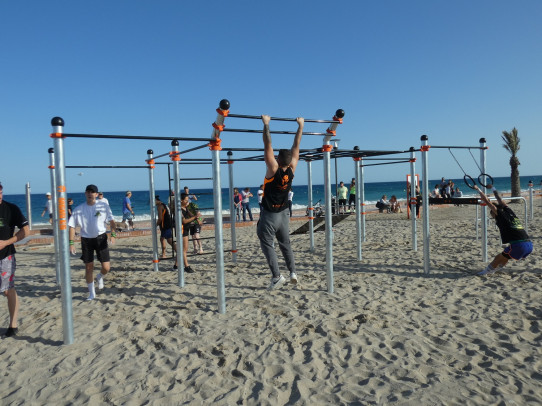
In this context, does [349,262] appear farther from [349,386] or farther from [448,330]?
[349,386]

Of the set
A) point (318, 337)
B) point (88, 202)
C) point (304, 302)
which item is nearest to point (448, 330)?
point (318, 337)

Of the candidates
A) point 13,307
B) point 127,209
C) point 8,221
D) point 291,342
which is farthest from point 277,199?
point 127,209

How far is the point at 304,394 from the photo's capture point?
2.51 metres

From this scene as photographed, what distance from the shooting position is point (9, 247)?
368 cm

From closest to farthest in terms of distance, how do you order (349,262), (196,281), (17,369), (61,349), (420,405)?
(420,405) → (17,369) → (61,349) → (196,281) → (349,262)

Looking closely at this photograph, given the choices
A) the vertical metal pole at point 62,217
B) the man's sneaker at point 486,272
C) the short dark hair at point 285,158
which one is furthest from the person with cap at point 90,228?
the man's sneaker at point 486,272

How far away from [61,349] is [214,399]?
1749mm

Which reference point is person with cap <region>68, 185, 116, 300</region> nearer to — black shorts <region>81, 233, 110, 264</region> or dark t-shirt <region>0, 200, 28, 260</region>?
black shorts <region>81, 233, 110, 264</region>

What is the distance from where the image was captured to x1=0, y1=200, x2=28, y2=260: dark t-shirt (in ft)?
11.8

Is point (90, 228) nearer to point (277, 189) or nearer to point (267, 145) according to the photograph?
point (277, 189)

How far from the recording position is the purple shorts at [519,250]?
5.13 m

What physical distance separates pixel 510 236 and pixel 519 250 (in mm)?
221

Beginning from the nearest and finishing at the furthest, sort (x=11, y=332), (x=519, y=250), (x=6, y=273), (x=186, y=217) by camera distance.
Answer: (x=6, y=273) < (x=11, y=332) < (x=519, y=250) < (x=186, y=217)

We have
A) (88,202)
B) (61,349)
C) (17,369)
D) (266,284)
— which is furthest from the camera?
(266,284)
